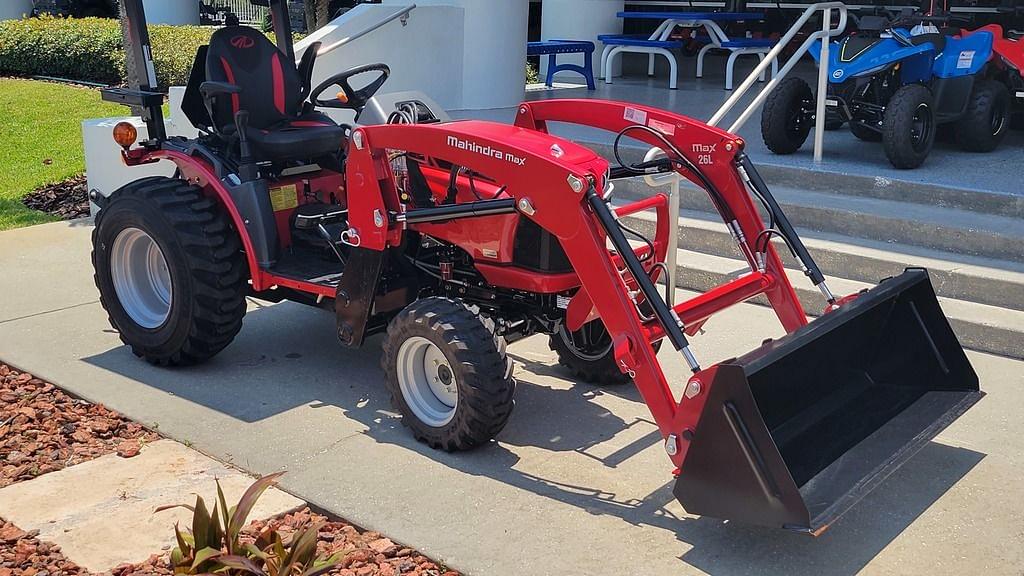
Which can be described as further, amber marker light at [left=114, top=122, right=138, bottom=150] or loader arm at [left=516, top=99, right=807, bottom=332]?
amber marker light at [left=114, top=122, right=138, bottom=150]

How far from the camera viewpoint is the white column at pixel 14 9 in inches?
930

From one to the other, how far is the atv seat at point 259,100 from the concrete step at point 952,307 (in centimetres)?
234

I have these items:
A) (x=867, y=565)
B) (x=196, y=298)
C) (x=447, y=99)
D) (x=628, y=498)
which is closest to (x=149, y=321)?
(x=196, y=298)

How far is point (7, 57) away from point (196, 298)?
45.0ft

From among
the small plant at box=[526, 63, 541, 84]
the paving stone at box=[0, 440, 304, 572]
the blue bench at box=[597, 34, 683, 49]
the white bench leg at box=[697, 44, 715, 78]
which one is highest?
the blue bench at box=[597, 34, 683, 49]

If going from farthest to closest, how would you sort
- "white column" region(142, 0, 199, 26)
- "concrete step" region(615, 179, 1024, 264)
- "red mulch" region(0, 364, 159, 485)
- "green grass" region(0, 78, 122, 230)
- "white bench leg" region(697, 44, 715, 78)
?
1. "white column" region(142, 0, 199, 26)
2. "white bench leg" region(697, 44, 715, 78)
3. "green grass" region(0, 78, 122, 230)
4. "concrete step" region(615, 179, 1024, 264)
5. "red mulch" region(0, 364, 159, 485)

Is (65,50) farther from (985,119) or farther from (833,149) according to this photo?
(985,119)

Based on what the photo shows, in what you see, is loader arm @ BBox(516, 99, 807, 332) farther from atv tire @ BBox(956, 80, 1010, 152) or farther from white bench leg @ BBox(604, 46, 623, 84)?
white bench leg @ BBox(604, 46, 623, 84)

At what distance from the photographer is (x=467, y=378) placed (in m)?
4.12

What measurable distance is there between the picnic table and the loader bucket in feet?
25.8

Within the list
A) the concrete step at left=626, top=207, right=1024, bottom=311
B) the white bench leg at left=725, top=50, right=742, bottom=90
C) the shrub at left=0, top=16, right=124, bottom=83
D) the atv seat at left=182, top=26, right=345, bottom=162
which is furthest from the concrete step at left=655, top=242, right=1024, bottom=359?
the shrub at left=0, top=16, right=124, bottom=83

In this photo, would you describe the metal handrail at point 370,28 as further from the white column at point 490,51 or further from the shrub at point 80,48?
the shrub at point 80,48

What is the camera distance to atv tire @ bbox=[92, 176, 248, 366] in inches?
197

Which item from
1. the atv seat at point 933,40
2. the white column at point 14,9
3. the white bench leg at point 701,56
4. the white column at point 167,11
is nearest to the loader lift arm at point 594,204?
the atv seat at point 933,40
